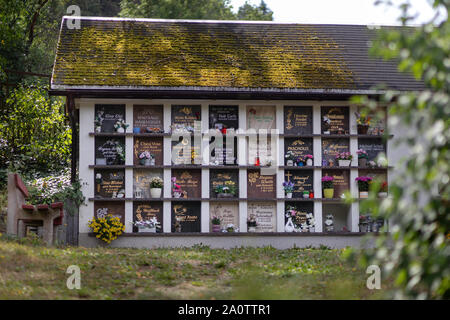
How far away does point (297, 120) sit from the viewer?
1216 cm

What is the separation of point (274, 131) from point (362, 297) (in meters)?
6.13

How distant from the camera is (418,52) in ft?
11.2

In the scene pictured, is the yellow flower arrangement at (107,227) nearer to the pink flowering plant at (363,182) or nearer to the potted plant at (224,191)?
the potted plant at (224,191)

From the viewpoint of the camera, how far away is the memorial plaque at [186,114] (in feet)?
39.3

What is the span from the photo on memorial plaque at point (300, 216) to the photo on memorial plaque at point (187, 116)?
252cm

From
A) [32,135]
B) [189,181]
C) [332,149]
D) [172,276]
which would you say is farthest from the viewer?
[32,135]

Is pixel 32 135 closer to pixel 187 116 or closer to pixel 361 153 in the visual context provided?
pixel 187 116

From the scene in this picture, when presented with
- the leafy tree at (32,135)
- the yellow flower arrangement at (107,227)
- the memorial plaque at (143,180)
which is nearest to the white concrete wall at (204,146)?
the memorial plaque at (143,180)

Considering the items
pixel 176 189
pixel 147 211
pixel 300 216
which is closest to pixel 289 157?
pixel 300 216

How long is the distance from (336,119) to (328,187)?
1.48 meters

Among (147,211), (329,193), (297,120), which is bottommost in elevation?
(147,211)

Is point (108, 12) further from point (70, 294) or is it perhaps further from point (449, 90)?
point (449, 90)

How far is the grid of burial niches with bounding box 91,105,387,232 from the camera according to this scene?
461 inches
